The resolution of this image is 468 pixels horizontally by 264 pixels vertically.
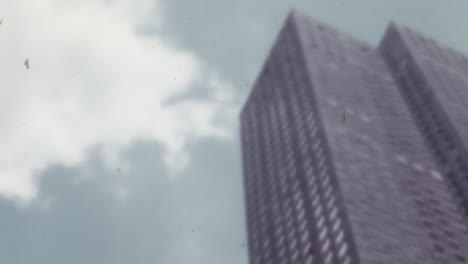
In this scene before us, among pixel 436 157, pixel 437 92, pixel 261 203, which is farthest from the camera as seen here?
pixel 437 92

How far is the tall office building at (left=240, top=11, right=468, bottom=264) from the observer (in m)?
95.1

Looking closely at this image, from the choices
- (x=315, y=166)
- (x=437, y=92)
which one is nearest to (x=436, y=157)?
(x=437, y=92)

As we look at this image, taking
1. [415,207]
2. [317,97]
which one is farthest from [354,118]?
[415,207]

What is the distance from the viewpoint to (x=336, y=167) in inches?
4126

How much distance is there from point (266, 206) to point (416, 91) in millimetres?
50583

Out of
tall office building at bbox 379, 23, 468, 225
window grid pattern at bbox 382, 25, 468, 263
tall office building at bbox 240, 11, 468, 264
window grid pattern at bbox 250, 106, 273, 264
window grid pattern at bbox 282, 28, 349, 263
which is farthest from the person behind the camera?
tall office building at bbox 379, 23, 468, 225

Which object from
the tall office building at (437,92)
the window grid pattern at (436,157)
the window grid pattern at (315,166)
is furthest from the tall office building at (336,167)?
the tall office building at (437,92)

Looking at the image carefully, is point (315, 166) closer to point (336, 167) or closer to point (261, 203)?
point (336, 167)

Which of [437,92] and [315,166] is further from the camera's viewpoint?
[437,92]

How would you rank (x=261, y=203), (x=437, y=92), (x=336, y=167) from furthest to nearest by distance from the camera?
(x=437, y=92)
(x=261, y=203)
(x=336, y=167)

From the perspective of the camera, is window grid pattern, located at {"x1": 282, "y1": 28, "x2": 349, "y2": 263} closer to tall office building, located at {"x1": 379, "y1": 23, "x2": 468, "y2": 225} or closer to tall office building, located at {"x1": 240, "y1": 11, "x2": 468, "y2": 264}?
tall office building, located at {"x1": 240, "y1": 11, "x2": 468, "y2": 264}

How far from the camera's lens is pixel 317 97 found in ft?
418

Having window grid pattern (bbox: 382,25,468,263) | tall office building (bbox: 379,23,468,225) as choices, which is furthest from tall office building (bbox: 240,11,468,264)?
tall office building (bbox: 379,23,468,225)

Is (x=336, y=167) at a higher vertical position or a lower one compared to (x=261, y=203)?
higher
